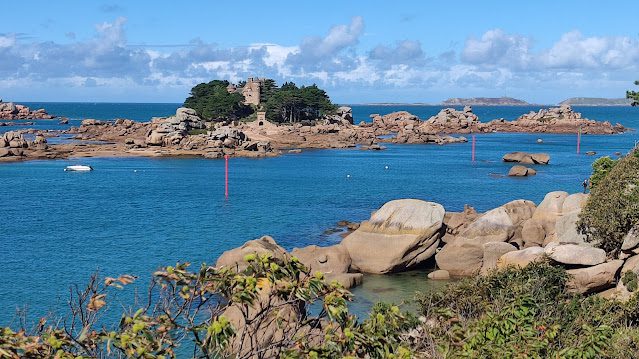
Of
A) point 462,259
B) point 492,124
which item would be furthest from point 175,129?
point 492,124

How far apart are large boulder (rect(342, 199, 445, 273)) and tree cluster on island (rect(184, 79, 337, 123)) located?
310 feet

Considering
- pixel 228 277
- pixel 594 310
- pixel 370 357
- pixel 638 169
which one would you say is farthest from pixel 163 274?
pixel 638 169

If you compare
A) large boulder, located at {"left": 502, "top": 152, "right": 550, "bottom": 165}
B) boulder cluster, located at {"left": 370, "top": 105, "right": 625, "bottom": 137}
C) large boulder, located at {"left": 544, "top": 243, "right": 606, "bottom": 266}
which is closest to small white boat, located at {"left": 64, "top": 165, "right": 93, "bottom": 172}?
large boulder, located at {"left": 502, "top": 152, "right": 550, "bottom": 165}

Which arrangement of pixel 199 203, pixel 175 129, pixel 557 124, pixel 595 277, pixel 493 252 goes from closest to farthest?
pixel 595 277 → pixel 493 252 → pixel 199 203 → pixel 175 129 → pixel 557 124

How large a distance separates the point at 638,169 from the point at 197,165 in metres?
63.2

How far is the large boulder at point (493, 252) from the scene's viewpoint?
32.3 m

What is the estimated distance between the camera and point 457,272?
110 feet

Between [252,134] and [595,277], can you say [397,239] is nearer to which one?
[595,277]

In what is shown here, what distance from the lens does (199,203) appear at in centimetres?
5753

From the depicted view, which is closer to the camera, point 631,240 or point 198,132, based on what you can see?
point 631,240

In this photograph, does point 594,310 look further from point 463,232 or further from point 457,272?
point 463,232

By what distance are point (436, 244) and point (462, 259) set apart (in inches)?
71.1

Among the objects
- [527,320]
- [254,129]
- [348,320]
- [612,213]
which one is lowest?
[527,320]

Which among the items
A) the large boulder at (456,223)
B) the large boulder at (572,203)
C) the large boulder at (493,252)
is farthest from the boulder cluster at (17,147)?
the large boulder at (572,203)
